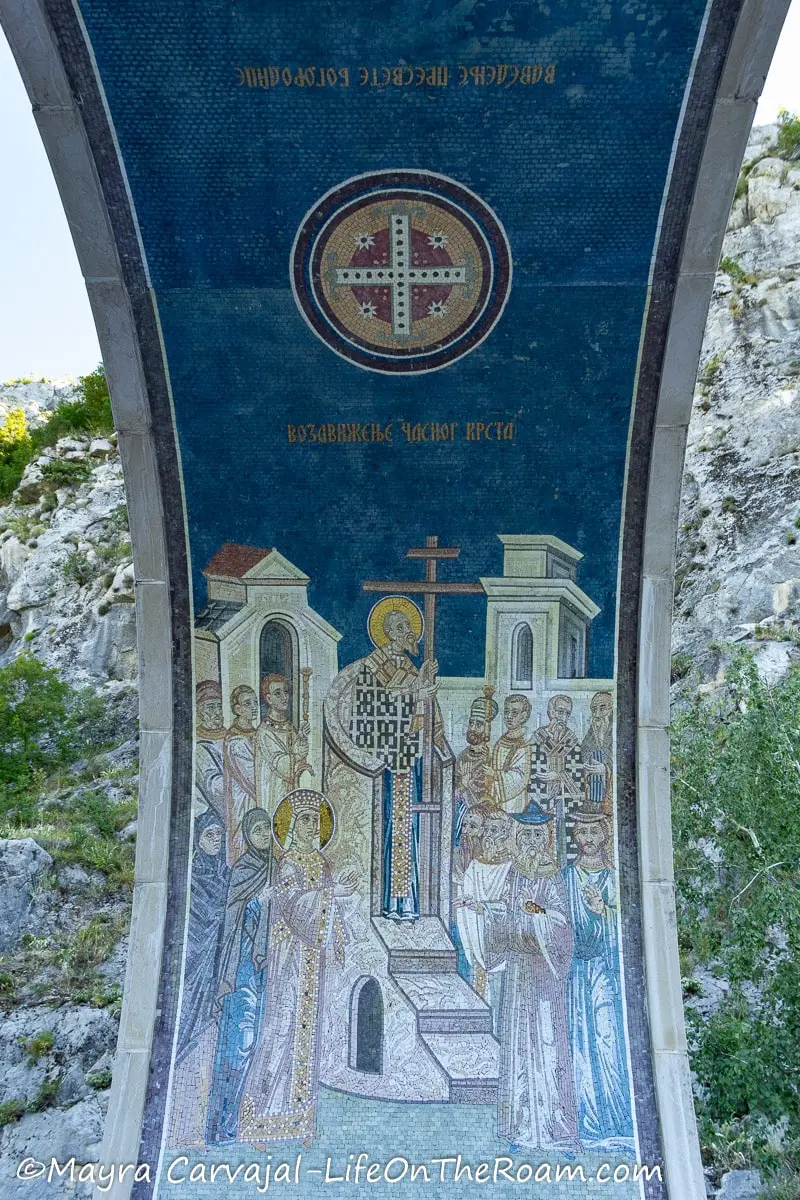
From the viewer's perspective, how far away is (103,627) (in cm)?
1380

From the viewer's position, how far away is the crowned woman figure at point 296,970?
19.2 feet

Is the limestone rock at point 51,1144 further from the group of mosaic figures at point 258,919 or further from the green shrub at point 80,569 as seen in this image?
the green shrub at point 80,569

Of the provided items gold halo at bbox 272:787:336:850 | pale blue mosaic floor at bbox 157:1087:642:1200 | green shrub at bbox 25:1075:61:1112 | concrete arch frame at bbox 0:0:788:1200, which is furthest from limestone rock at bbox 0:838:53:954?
gold halo at bbox 272:787:336:850

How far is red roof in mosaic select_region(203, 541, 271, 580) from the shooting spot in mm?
6195

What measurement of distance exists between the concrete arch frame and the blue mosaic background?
0.39 feet

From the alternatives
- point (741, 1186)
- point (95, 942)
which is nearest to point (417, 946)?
point (741, 1186)

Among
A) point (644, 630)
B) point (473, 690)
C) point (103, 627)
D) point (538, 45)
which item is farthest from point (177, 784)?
point (103, 627)

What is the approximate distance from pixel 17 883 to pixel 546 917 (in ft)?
17.3

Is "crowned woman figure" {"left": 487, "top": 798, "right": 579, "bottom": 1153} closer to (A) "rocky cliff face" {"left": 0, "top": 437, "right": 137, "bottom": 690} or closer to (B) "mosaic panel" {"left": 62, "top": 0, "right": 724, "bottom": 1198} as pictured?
(B) "mosaic panel" {"left": 62, "top": 0, "right": 724, "bottom": 1198}

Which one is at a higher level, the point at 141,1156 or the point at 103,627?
the point at 103,627

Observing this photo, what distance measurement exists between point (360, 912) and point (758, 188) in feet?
51.9

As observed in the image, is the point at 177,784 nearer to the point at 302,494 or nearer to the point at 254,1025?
the point at 254,1025

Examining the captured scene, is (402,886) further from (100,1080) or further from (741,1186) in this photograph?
(741,1186)

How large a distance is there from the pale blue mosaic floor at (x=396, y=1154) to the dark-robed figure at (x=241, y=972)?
0.93ft
